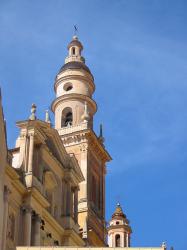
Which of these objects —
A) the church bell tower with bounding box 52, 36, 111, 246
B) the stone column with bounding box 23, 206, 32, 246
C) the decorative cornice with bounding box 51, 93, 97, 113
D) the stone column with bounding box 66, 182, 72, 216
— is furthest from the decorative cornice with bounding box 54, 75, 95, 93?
the stone column with bounding box 23, 206, 32, 246

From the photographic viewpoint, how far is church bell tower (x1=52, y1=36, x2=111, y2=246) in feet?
187

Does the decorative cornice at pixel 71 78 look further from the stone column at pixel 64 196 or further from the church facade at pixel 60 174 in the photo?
the stone column at pixel 64 196

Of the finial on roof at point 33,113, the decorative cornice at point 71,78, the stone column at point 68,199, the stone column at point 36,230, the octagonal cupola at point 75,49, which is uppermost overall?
the octagonal cupola at point 75,49

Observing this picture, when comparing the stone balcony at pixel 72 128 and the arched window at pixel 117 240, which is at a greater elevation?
the stone balcony at pixel 72 128

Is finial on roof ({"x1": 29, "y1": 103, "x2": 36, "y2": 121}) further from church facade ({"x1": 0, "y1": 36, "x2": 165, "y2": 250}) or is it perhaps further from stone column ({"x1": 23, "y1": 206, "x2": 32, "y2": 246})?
stone column ({"x1": 23, "y1": 206, "x2": 32, "y2": 246})

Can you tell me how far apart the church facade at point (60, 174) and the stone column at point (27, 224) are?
5cm

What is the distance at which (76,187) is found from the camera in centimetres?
4759

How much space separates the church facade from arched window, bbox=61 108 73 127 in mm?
16

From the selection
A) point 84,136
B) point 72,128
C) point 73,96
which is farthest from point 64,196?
point 73,96

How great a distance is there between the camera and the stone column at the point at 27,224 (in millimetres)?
39281

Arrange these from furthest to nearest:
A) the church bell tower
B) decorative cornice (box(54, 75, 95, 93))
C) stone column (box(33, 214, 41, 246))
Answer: decorative cornice (box(54, 75, 95, 93)) < the church bell tower < stone column (box(33, 214, 41, 246))

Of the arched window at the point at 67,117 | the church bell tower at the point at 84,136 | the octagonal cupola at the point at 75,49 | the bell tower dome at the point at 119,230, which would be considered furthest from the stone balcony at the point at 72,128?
the bell tower dome at the point at 119,230

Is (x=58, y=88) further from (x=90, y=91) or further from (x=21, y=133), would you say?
(x=21, y=133)

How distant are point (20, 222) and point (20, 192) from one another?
166cm
